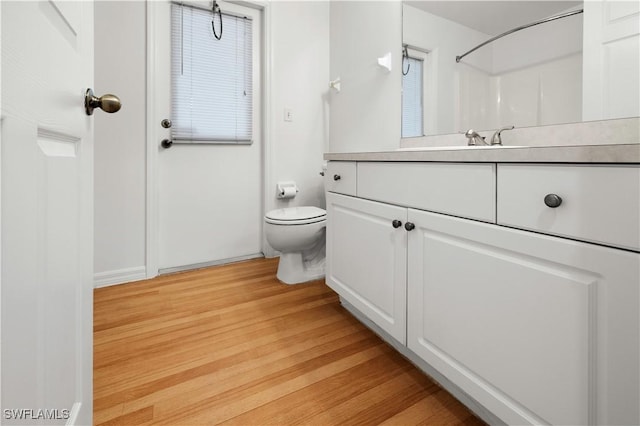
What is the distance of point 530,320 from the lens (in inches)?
28.2

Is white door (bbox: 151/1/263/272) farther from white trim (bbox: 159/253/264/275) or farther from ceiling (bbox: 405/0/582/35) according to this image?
ceiling (bbox: 405/0/582/35)

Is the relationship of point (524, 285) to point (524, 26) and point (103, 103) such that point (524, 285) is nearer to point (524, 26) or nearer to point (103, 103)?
point (103, 103)

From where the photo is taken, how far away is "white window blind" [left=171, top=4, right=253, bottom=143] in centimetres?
213

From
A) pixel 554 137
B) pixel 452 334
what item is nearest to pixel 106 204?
pixel 452 334

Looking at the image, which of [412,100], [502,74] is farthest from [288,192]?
[502,74]

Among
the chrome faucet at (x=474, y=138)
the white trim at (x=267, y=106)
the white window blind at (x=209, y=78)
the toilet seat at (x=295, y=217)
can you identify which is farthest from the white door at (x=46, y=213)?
the white trim at (x=267, y=106)

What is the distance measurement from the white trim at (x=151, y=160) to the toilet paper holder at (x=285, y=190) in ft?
2.81

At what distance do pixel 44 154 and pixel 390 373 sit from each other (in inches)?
46.3

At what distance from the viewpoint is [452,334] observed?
3.03 ft

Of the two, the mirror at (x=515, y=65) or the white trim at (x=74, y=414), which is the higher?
the mirror at (x=515, y=65)

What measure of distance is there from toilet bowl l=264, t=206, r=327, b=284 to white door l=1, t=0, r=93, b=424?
4.18 ft

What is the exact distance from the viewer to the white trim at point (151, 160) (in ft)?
6.50

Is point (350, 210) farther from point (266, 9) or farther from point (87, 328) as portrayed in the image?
point (266, 9)

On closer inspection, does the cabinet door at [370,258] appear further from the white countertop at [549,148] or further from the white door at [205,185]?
the white door at [205,185]
